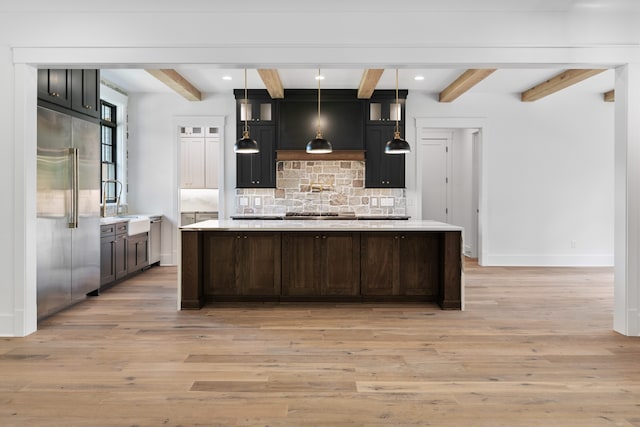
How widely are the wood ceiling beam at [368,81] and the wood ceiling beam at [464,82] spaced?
3.77 ft

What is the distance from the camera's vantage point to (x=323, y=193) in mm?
7562

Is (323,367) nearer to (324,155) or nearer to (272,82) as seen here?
(272,82)

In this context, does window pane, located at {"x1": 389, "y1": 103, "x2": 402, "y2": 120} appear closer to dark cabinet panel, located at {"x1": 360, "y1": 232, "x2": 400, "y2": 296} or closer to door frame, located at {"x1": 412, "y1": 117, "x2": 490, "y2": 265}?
door frame, located at {"x1": 412, "y1": 117, "x2": 490, "y2": 265}

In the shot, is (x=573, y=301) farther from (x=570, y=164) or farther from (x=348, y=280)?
Answer: (x=570, y=164)

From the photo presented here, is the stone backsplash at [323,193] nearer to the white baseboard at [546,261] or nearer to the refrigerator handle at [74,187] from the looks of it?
the white baseboard at [546,261]

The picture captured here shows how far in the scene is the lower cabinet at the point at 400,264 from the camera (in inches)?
187

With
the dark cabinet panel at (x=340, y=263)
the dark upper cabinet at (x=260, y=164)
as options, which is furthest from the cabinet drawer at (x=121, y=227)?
the dark cabinet panel at (x=340, y=263)

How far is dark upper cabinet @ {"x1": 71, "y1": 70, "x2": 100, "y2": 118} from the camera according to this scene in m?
4.62

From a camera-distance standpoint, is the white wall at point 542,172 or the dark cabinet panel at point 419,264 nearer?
the dark cabinet panel at point 419,264

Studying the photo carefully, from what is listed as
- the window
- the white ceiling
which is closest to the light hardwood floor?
the window

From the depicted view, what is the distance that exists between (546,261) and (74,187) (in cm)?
703

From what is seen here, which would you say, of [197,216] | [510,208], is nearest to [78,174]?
[197,216]

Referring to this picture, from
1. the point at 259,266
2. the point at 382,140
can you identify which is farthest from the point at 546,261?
the point at 259,266

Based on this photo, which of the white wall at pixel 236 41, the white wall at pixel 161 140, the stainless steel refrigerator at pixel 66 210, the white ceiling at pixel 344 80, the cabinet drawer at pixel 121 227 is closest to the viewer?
the white wall at pixel 236 41
